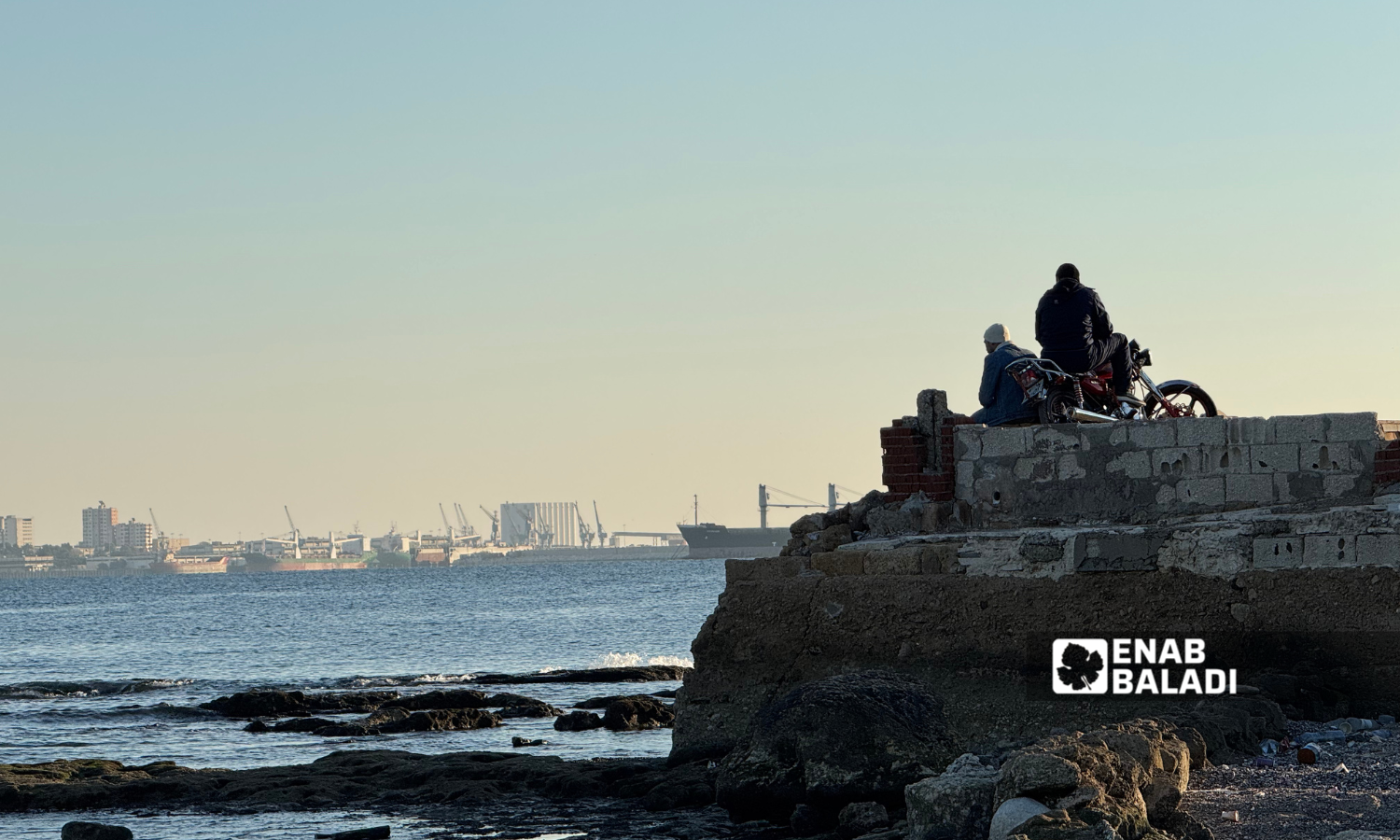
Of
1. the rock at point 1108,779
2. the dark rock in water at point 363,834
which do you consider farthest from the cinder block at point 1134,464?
the dark rock in water at point 363,834

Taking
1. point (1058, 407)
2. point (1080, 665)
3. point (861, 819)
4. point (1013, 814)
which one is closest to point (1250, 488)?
point (1058, 407)

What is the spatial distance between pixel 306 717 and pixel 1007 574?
1490 cm

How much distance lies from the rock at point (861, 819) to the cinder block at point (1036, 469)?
294 cm

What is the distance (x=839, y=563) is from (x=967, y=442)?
4.39ft

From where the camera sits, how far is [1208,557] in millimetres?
9664

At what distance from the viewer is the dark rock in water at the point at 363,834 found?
10477mm

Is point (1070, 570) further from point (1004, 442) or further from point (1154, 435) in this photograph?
point (1004, 442)

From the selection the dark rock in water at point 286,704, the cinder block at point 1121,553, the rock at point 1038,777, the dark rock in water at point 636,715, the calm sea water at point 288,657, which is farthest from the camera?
the dark rock in water at point 286,704

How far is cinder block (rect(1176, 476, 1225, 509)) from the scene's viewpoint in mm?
10266

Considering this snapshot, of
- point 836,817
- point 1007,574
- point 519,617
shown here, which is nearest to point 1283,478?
point 1007,574

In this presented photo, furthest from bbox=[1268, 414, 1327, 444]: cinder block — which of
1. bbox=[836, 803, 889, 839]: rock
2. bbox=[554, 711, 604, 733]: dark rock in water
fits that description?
bbox=[554, 711, 604, 733]: dark rock in water

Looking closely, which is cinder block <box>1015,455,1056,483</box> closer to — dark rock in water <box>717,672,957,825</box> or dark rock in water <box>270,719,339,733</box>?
dark rock in water <box>717,672,957,825</box>

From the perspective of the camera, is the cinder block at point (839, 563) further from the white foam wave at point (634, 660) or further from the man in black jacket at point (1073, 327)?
the white foam wave at point (634, 660)

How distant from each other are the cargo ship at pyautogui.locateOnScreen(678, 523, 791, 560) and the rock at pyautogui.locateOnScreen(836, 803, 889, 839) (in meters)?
155
